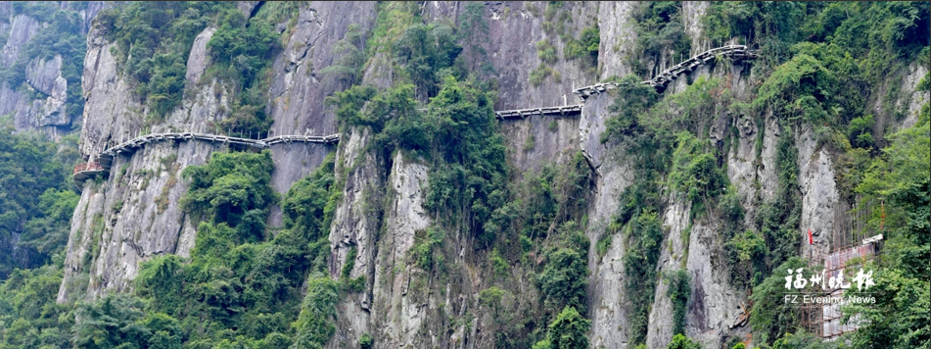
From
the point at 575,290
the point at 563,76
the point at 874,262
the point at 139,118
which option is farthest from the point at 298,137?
the point at 874,262

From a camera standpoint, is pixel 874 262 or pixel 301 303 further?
pixel 301 303

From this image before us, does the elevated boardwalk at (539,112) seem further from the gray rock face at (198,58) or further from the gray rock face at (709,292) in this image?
the gray rock face at (198,58)

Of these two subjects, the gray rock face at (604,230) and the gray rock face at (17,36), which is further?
the gray rock face at (17,36)

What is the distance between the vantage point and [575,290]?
43500 mm

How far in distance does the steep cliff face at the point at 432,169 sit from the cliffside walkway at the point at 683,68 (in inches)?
10.5

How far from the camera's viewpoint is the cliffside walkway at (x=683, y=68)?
4369cm

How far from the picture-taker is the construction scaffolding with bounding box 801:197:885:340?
35125mm

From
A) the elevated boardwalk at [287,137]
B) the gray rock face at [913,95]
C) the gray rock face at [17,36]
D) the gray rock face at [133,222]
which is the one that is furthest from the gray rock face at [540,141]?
the gray rock face at [17,36]

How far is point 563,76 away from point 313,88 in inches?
384

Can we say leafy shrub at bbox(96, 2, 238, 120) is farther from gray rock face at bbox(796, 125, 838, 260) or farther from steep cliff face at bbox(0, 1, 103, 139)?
gray rock face at bbox(796, 125, 838, 260)

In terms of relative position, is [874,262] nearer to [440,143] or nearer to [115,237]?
[440,143]

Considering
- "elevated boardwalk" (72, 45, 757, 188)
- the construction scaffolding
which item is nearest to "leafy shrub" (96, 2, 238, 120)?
"elevated boardwalk" (72, 45, 757, 188)

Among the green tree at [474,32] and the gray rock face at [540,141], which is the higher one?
the green tree at [474,32]

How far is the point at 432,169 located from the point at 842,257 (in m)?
15.7
